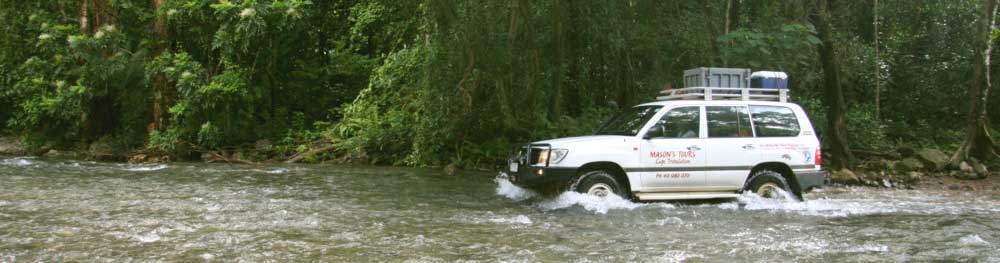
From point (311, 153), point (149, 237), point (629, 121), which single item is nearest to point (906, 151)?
point (629, 121)

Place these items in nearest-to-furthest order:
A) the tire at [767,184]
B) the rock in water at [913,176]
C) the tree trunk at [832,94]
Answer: the tire at [767,184]
the rock in water at [913,176]
the tree trunk at [832,94]

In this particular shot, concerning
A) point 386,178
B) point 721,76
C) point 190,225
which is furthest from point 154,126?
point 721,76

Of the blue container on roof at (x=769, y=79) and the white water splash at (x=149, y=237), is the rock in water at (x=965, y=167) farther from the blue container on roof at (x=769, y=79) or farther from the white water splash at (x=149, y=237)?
the white water splash at (x=149, y=237)

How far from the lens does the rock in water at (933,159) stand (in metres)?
16.9

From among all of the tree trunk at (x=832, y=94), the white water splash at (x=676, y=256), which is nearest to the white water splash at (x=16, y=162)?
the white water splash at (x=676, y=256)

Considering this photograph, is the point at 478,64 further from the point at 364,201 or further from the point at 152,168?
the point at 152,168

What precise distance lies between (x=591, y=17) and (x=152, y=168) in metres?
9.86

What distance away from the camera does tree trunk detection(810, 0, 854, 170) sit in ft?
54.3

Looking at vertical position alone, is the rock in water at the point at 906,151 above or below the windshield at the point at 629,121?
below

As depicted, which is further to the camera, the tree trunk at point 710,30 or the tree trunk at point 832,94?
the tree trunk at point 832,94

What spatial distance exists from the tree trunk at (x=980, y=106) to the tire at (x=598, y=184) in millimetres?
10235

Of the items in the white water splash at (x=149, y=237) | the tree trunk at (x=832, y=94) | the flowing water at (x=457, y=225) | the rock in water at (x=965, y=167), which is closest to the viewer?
the flowing water at (x=457, y=225)

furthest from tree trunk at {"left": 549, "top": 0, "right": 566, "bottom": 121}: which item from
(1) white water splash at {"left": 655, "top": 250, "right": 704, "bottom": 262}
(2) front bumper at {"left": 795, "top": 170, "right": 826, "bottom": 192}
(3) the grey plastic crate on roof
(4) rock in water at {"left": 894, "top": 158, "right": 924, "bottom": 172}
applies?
(1) white water splash at {"left": 655, "top": 250, "right": 704, "bottom": 262}

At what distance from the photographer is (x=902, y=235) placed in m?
8.63
